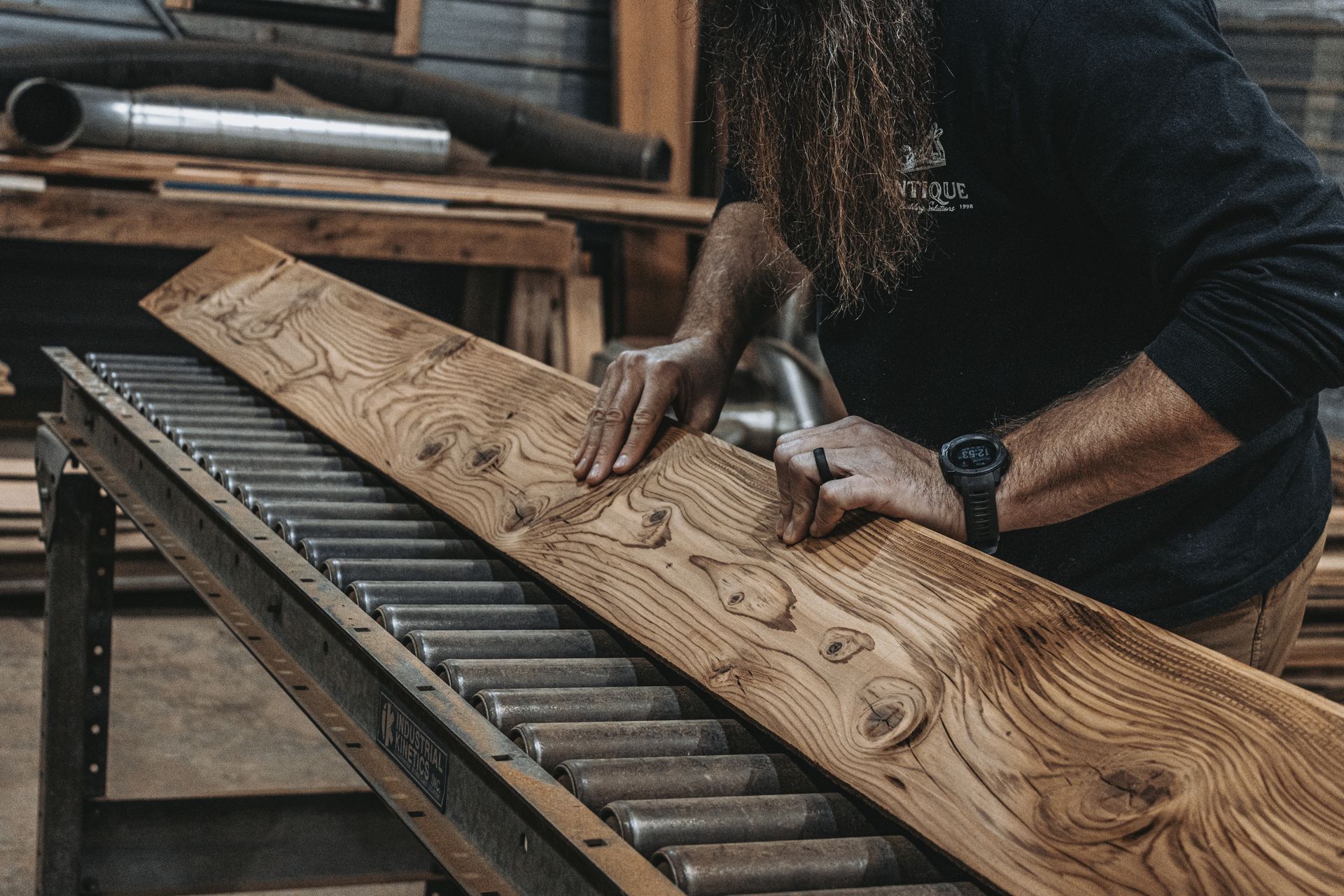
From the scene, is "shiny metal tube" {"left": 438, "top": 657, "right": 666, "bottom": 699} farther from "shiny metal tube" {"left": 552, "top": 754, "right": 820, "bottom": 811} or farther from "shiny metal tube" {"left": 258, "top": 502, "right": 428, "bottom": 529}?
"shiny metal tube" {"left": 258, "top": 502, "right": 428, "bottom": 529}

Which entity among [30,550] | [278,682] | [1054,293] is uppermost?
[1054,293]

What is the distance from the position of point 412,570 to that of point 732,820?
79 cm

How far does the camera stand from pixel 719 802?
1243mm

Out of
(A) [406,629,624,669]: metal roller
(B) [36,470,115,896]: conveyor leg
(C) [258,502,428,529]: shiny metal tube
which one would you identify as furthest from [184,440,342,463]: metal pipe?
(A) [406,629,624,669]: metal roller

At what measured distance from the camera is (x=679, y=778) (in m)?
1.30

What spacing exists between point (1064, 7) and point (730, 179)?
100cm

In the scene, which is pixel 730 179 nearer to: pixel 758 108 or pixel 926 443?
pixel 758 108

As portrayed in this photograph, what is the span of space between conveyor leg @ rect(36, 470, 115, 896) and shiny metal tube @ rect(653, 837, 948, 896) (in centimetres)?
201

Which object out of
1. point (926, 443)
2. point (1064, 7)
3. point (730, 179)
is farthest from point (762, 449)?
point (1064, 7)

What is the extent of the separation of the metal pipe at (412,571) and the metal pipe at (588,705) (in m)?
0.42

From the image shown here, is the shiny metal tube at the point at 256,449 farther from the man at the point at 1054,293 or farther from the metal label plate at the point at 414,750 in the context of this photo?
the metal label plate at the point at 414,750

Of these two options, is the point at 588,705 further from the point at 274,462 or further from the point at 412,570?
the point at 274,462

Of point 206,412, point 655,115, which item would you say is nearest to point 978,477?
point 206,412

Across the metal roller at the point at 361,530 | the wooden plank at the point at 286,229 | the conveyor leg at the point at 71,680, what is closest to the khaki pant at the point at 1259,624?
the metal roller at the point at 361,530
